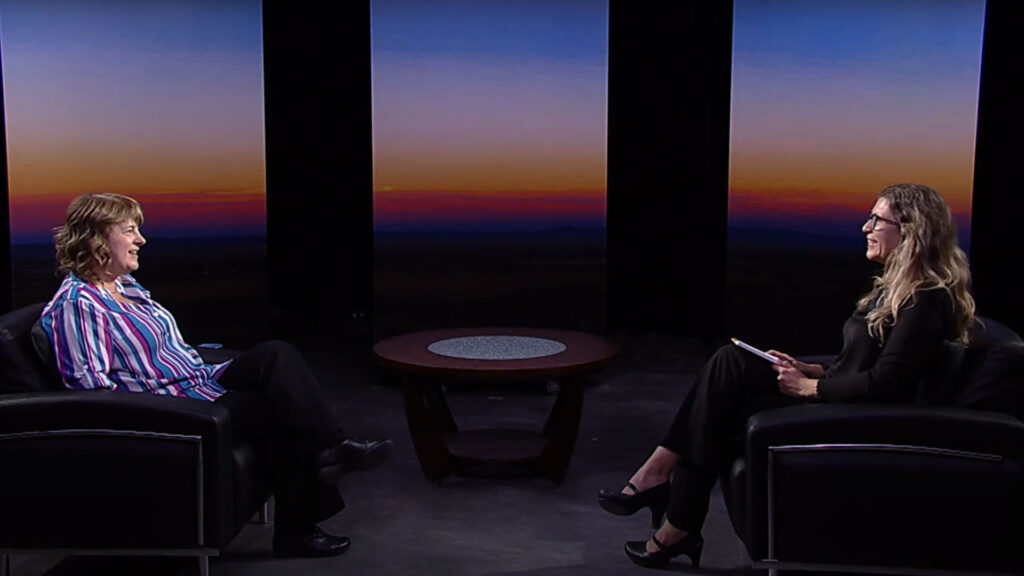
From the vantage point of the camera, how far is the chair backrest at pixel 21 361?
2.79 m

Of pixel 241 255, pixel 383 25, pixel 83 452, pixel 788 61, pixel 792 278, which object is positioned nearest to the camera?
pixel 83 452

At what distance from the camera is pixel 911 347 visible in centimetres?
268

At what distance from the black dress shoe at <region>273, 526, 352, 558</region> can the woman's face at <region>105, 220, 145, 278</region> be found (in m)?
0.91

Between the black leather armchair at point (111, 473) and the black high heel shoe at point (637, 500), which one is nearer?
the black leather armchair at point (111, 473)

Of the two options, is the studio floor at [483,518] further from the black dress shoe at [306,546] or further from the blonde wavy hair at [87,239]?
the blonde wavy hair at [87,239]

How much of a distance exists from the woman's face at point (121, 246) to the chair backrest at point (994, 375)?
228 cm

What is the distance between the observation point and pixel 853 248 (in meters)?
6.39

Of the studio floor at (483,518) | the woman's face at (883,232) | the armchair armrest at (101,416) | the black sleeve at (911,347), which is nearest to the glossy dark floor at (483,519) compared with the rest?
the studio floor at (483,518)

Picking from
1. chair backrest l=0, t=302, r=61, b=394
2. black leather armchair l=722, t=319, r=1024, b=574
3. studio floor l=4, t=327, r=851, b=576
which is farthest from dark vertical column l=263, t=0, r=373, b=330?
black leather armchair l=722, t=319, r=1024, b=574

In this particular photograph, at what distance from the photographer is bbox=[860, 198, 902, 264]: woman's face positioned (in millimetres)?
2869

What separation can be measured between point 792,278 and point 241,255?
144 inches

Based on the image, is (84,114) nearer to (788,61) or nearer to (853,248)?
(788,61)

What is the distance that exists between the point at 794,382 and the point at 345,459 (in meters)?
1.32

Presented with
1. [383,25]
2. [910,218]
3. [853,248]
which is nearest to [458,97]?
[383,25]
